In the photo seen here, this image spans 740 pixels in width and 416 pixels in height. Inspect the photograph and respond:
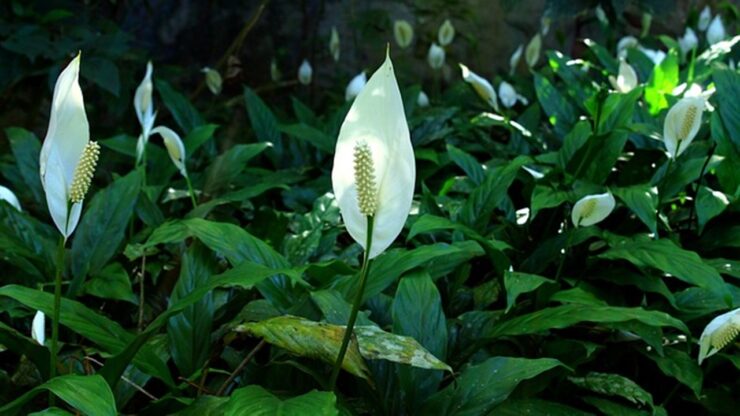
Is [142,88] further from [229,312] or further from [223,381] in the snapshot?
[223,381]

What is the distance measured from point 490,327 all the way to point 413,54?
3.48 meters

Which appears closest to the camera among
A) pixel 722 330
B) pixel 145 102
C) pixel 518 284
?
A: pixel 722 330

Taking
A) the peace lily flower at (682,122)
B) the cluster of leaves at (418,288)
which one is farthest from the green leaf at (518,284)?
the peace lily flower at (682,122)

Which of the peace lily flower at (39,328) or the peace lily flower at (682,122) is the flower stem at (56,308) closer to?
the peace lily flower at (39,328)

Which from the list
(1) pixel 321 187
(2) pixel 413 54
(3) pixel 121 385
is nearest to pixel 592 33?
(2) pixel 413 54

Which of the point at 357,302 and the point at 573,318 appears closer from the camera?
the point at 357,302

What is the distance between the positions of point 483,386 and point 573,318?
231 millimetres

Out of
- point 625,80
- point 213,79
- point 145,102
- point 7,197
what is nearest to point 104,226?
point 7,197

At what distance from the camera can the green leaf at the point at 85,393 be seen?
1346mm

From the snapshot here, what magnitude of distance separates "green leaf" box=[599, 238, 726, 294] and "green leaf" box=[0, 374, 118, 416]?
1.16m

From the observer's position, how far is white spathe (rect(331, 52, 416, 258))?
1.26 metres

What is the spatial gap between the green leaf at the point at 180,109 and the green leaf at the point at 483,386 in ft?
7.04

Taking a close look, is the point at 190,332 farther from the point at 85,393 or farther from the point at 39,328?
the point at 85,393

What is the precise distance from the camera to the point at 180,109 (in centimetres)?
358
